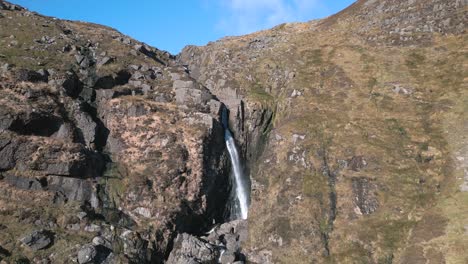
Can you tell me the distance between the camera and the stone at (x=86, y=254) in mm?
48062

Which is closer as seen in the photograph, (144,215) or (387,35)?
(144,215)

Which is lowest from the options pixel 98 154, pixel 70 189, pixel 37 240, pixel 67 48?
pixel 37 240

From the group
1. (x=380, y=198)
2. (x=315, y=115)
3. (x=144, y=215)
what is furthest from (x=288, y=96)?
(x=144, y=215)

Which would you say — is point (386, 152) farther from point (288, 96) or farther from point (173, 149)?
point (173, 149)

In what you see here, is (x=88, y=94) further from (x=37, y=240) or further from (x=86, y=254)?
(x=86, y=254)

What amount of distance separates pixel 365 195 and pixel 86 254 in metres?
40.5

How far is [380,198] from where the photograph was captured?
60.5 meters

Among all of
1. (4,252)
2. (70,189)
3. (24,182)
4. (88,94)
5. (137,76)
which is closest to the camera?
(4,252)

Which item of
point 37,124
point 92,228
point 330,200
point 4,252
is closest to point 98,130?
point 37,124

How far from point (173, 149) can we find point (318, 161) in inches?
980

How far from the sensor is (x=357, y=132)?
71938mm

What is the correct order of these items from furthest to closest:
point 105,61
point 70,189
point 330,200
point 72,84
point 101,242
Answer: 1. point 105,61
2. point 72,84
3. point 330,200
4. point 70,189
5. point 101,242

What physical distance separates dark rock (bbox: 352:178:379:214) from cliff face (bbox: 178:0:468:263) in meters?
0.17

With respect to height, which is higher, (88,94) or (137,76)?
(137,76)
